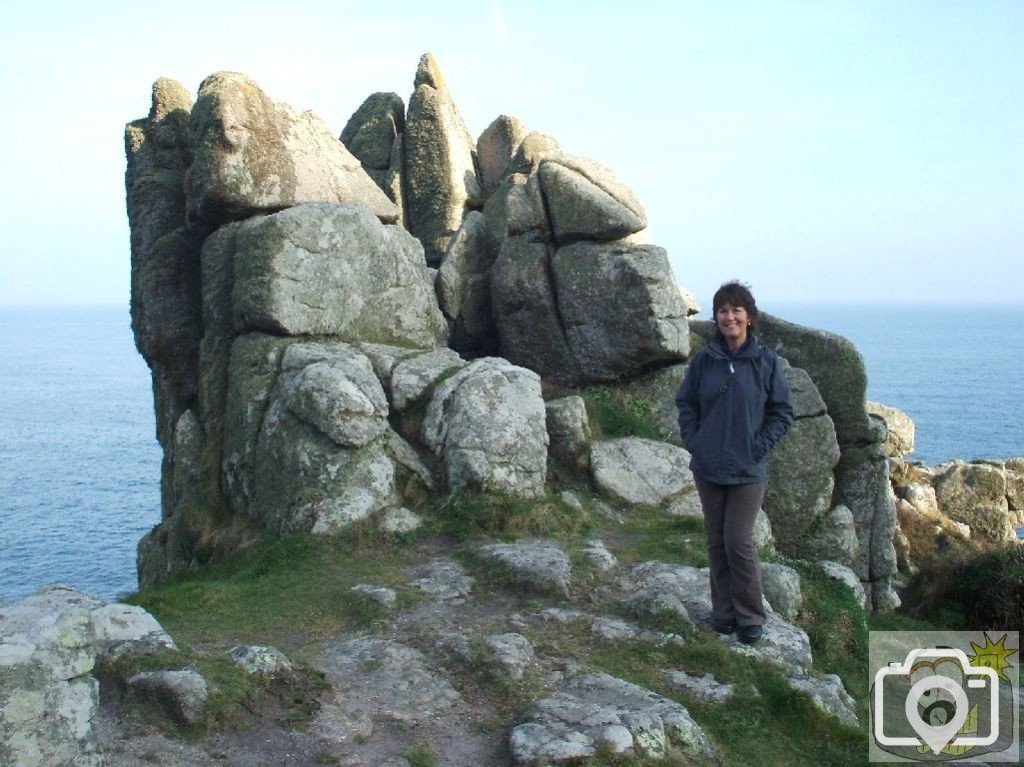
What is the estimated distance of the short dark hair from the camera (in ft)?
40.3

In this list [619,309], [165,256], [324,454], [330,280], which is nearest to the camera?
[324,454]

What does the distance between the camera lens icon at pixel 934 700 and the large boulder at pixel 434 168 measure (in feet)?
65.9

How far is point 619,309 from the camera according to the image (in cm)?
2345

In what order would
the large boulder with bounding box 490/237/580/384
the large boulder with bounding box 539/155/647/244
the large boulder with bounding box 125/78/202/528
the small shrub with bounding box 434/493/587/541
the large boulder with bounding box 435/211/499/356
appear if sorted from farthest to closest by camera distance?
the large boulder with bounding box 435/211/499/356 → the large boulder with bounding box 490/237/580/384 → the large boulder with bounding box 539/155/647/244 → the large boulder with bounding box 125/78/202/528 → the small shrub with bounding box 434/493/587/541

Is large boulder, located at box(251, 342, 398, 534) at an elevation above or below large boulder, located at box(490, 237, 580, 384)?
below

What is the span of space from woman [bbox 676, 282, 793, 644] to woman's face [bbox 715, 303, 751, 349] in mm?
12

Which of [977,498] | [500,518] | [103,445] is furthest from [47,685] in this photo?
[103,445]

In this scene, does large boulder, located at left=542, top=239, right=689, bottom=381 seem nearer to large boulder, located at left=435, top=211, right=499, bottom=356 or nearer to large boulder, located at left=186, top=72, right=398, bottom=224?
large boulder, located at left=435, top=211, right=499, bottom=356

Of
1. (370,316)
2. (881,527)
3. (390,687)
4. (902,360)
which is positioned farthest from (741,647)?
(902,360)

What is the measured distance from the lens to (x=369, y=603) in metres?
13.5

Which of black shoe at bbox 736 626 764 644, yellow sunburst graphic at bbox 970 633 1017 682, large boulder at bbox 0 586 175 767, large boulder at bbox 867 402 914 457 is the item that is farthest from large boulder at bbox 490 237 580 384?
large boulder at bbox 867 402 914 457

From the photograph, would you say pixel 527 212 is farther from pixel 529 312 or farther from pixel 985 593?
pixel 985 593

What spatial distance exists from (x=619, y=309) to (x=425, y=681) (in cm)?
1350

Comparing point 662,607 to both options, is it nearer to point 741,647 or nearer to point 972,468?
point 741,647
